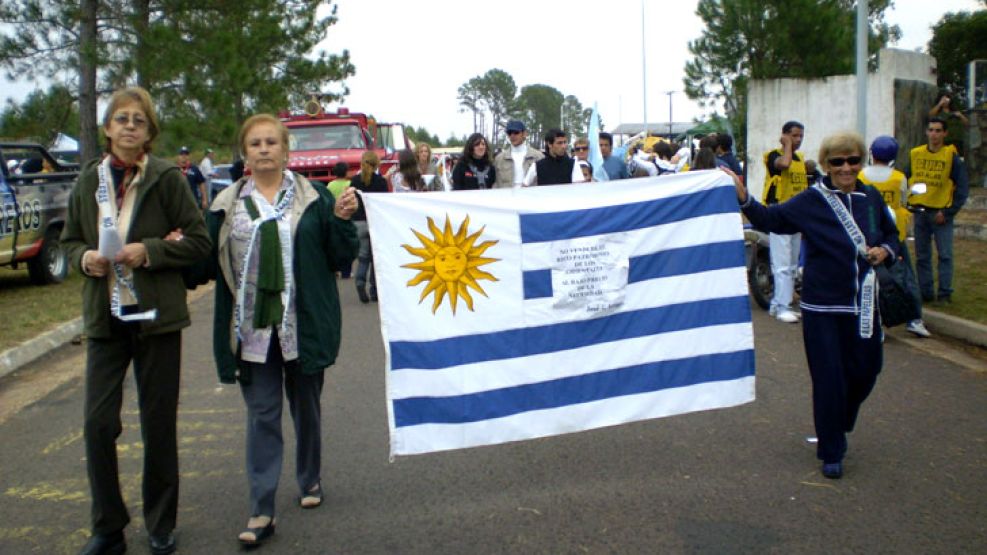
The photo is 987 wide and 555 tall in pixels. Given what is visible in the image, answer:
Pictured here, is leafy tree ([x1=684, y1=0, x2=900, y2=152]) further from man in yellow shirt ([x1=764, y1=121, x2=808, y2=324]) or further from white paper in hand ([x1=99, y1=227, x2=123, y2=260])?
white paper in hand ([x1=99, y1=227, x2=123, y2=260])

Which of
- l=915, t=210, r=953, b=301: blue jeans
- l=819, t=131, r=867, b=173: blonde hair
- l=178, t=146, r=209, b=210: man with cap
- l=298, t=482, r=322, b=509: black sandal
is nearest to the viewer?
l=298, t=482, r=322, b=509: black sandal

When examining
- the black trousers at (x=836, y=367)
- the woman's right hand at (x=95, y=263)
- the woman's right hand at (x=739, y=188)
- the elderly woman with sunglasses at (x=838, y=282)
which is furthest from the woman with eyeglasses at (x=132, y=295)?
the black trousers at (x=836, y=367)

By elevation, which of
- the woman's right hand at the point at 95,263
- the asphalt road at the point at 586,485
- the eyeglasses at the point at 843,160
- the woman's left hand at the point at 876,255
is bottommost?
the asphalt road at the point at 586,485

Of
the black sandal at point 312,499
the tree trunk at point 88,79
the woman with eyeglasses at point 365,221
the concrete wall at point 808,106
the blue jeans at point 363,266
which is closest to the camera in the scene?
the black sandal at point 312,499

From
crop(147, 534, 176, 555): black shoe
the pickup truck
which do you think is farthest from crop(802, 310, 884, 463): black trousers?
the pickup truck

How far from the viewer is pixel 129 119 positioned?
13.9ft

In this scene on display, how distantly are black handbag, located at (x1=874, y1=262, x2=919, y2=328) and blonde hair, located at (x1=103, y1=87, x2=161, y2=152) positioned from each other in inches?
154

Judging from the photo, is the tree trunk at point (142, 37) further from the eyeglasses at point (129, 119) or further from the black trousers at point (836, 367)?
the black trousers at point (836, 367)

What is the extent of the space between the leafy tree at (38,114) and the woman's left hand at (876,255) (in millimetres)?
18274

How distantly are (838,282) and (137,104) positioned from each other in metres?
3.62

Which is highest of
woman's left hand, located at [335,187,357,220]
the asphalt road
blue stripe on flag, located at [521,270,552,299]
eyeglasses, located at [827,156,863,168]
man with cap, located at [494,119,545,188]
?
man with cap, located at [494,119,545,188]

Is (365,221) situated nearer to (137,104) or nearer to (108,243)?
(137,104)

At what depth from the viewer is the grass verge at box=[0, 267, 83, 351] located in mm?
9945

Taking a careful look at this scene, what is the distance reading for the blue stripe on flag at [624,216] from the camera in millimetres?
5164
